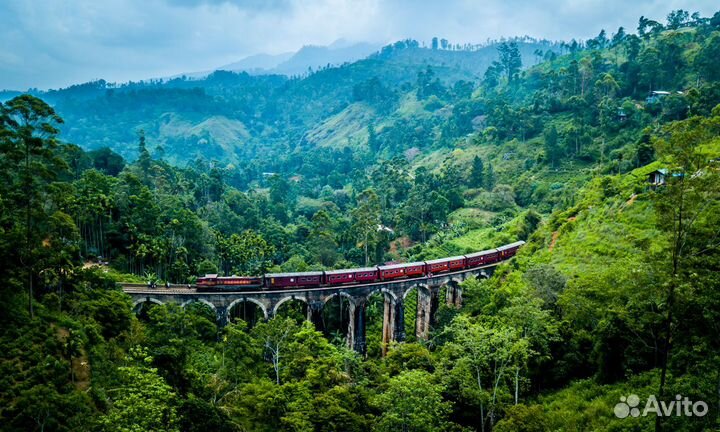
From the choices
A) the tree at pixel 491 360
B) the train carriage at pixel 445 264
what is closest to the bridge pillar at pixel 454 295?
the train carriage at pixel 445 264

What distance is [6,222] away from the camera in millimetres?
27078

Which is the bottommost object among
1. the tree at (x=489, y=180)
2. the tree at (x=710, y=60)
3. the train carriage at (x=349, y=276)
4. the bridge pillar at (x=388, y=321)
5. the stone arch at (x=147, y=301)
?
the bridge pillar at (x=388, y=321)

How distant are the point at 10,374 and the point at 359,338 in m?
25.6

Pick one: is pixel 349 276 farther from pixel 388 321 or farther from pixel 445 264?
pixel 445 264

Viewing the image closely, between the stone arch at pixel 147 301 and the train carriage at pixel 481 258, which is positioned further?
the train carriage at pixel 481 258

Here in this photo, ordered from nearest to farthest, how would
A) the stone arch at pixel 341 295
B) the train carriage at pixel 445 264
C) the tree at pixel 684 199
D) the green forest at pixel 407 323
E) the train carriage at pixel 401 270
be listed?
the tree at pixel 684 199, the green forest at pixel 407 323, the stone arch at pixel 341 295, the train carriage at pixel 401 270, the train carriage at pixel 445 264

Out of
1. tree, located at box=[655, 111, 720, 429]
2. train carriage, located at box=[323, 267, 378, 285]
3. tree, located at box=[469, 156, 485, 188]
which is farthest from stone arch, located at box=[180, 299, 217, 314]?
tree, located at box=[469, 156, 485, 188]

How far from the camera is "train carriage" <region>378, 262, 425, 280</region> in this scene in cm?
4300

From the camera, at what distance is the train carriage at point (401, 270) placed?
43000mm

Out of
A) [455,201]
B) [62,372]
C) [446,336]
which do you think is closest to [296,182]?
[455,201]

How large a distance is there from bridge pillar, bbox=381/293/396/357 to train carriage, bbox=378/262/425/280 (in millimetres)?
1816

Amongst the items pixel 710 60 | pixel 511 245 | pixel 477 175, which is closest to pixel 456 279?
pixel 511 245

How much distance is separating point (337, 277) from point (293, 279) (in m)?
3.54

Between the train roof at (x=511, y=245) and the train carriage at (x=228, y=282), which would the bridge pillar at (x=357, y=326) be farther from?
the train roof at (x=511, y=245)
